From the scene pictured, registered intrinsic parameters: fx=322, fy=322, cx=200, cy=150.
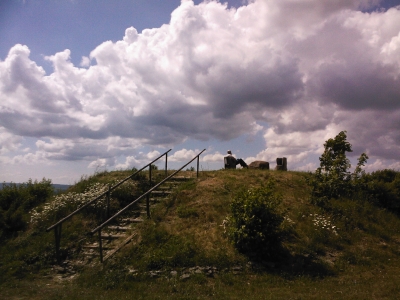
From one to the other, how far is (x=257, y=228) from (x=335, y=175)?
17.7 feet

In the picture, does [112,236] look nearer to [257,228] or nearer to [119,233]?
[119,233]

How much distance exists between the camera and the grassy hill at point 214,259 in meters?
7.75

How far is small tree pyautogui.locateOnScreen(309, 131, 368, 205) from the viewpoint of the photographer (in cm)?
1284

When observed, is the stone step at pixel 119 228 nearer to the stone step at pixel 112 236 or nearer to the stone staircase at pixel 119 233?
the stone staircase at pixel 119 233

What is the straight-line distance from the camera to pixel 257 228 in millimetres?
9195

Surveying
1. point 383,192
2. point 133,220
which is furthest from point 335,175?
point 133,220

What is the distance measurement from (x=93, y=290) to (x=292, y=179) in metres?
10.2

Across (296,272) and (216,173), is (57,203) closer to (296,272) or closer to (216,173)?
(216,173)

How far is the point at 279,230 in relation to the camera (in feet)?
30.9

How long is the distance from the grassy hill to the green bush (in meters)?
0.28

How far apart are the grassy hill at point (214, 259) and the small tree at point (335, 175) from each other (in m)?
0.44

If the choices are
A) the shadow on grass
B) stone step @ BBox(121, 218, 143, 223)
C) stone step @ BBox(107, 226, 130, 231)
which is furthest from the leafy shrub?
stone step @ BBox(107, 226, 130, 231)

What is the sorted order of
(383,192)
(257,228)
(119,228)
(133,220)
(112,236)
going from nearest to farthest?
(257,228)
(112,236)
(119,228)
(133,220)
(383,192)

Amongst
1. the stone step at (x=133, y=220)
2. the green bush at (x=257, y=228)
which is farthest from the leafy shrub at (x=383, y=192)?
the stone step at (x=133, y=220)
